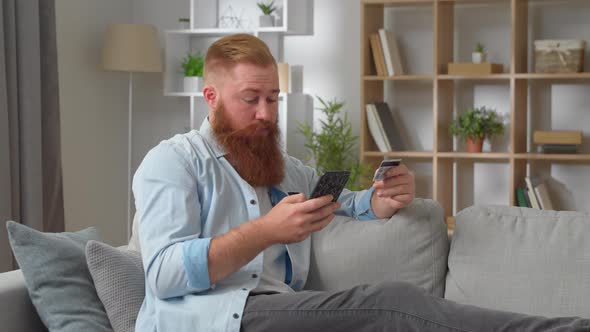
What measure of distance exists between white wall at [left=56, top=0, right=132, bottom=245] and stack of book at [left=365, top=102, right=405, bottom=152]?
1.63m

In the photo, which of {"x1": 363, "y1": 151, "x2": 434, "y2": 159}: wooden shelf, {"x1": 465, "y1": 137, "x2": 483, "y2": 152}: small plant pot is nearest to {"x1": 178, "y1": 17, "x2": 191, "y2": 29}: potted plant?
{"x1": 363, "y1": 151, "x2": 434, "y2": 159}: wooden shelf

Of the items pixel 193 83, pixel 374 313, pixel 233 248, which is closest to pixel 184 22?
pixel 193 83

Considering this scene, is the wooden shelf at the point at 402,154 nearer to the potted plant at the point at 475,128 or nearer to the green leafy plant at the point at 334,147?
the green leafy plant at the point at 334,147

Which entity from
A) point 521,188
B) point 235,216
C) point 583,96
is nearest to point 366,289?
point 235,216

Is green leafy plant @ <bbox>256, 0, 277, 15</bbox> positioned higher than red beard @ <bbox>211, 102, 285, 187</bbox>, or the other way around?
green leafy plant @ <bbox>256, 0, 277, 15</bbox>

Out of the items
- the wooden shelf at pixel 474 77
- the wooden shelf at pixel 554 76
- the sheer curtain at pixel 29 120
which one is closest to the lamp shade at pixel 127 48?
the sheer curtain at pixel 29 120

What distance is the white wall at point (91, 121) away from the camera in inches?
189

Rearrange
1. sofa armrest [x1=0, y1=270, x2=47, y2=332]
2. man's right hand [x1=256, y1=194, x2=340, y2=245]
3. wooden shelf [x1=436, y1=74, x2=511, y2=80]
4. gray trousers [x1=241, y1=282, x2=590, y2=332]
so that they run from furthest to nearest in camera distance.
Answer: wooden shelf [x1=436, y1=74, x2=511, y2=80] < sofa armrest [x1=0, y1=270, x2=47, y2=332] < man's right hand [x1=256, y1=194, x2=340, y2=245] < gray trousers [x1=241, y1=282, x2=590, y2=332]

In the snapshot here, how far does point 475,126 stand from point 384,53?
24.3 inches

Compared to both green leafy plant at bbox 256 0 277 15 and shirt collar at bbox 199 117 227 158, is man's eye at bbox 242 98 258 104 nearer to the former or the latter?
shirt collar at bbox 199 117 227 158

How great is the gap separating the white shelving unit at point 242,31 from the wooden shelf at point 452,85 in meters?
0.40

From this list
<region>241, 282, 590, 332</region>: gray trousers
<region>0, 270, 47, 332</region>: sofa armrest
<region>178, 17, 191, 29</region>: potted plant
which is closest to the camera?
<region>241, 282, 590, 332</region>: gray trousers

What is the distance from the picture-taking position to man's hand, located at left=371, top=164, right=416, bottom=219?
229 centimetres

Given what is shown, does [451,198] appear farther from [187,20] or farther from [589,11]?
[187,20]
